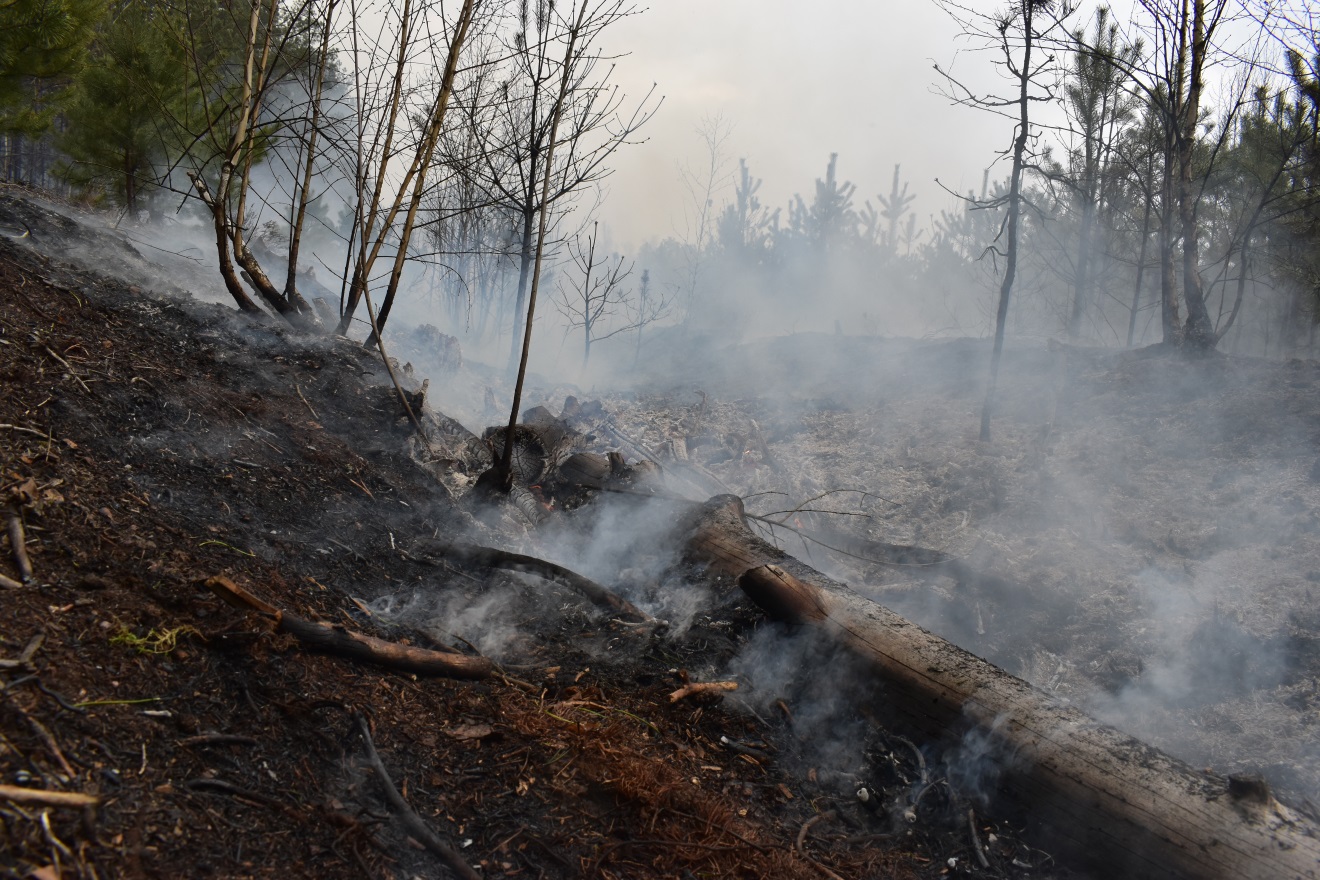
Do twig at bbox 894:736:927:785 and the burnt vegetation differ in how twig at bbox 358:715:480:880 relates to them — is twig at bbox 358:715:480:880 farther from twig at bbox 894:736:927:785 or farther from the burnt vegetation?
twig at bbox 894:736:927:785

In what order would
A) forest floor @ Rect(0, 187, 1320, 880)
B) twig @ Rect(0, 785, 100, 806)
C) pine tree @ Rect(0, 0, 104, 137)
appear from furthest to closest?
pine tree @ Rect(0, 0, 104, 137) < forest floor @ Rect(0, 187, 1320, 880) < twig @ Rect(0, 785, 100, 806)

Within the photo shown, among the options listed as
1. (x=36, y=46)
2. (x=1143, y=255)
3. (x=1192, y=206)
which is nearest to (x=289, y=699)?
(x=36, y=46)

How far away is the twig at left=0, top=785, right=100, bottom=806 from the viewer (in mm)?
1634

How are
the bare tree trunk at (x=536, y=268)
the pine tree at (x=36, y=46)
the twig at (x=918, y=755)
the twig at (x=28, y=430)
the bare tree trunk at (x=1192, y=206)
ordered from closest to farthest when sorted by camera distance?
the twig at (x=28, y=430), the twig at (x=918, y=755), the bare tree trunk at (x=536, y=268), the pine tree at (x=36, y=46), the bare tree trunk at (x=1192, y=206)

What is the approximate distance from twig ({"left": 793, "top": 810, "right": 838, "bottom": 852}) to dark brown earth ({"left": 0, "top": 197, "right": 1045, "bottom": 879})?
0.04 ft

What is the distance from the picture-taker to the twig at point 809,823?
2.66 metres

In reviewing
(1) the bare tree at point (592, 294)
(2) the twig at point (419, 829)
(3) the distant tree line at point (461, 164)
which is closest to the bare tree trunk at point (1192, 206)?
(3) the distant tree line at point (461, 164)

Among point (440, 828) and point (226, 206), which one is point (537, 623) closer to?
point (440, 828)

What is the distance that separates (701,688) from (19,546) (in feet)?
8.58

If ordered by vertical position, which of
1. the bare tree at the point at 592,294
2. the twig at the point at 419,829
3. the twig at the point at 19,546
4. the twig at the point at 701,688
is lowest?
the twig at the point at 701,688

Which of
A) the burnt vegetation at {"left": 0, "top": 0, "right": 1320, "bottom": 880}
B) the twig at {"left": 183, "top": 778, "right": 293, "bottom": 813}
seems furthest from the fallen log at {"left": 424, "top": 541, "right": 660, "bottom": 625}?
the twig at {"left": 183, "top": 778, "right": 293, "bottom": 813}

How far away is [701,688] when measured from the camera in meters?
3.38

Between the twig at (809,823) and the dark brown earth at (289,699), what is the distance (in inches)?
0.5

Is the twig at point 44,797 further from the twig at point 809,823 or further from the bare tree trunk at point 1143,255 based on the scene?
the bare tree trunk at point 1143,255
